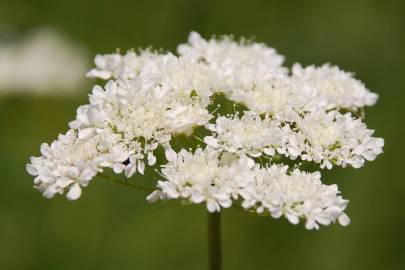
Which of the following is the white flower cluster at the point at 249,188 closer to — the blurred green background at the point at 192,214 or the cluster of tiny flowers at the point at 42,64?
the blurred green background at the point at 192,214

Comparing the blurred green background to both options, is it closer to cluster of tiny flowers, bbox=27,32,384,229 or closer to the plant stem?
cluster of tiny flowers, bbox=27,32,384,229

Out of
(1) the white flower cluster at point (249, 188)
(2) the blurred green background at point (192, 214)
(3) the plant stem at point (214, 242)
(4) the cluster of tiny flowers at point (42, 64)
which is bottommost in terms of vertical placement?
(3) the plant stem at point (214, 242)

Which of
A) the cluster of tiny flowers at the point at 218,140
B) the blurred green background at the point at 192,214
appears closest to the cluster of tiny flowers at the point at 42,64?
the blurred green background at the point at 192,214

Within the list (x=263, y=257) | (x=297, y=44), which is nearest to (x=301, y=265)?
(x=263, y=257)

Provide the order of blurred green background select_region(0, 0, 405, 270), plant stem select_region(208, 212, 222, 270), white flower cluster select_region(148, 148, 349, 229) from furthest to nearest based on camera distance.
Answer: blurred green background select_region(0, 0, 405, 270), plant stem select_region(208, 212, 222, 270), white flower cluster select_region(148, 148, 349, 229)

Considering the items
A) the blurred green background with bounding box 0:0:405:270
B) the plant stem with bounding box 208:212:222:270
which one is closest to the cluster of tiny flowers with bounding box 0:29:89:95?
the blurred green background with bounding box 0:0:405:270

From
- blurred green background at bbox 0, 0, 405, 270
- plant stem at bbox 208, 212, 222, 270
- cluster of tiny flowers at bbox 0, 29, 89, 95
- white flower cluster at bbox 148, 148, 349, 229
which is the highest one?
cluster of tiny flowers at bbox 0, 29, 89, 95

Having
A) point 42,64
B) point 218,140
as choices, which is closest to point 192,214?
point 42,64
